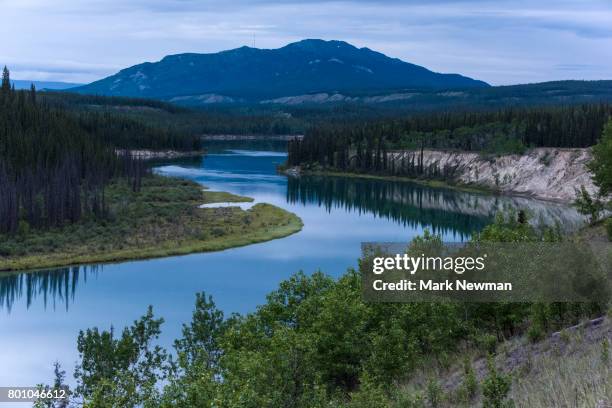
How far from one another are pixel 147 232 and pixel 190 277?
78.5 feet

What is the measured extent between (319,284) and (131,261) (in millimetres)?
45639

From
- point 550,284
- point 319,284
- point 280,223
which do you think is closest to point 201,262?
point 280,223

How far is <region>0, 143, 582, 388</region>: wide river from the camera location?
51.3m

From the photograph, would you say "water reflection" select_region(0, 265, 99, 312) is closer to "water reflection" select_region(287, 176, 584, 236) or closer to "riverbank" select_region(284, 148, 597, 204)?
"water reflection" select_region(287, 176, 584, 236)

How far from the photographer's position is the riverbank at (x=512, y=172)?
143625 mm

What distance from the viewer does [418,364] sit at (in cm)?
3005

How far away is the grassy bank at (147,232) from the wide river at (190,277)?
279cm

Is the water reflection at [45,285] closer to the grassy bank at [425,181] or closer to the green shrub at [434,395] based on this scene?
the green shrub at [434,395]

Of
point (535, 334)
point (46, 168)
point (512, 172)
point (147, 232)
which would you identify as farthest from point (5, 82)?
point (535, 334)

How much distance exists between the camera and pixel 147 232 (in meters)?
93.7

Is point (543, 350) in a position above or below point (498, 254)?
below

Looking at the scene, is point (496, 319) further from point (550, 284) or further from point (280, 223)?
point (280, 223)

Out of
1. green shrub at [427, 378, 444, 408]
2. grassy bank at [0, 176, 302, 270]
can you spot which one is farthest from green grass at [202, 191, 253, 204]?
green shrub at [427, 378, 444, 408]

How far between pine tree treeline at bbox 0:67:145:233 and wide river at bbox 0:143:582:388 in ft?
76.5
